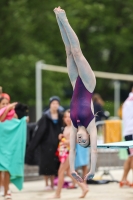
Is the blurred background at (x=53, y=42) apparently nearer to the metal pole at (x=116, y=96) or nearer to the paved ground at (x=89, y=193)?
the metal pole at (x=116, y=96)

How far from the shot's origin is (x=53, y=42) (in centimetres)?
3250

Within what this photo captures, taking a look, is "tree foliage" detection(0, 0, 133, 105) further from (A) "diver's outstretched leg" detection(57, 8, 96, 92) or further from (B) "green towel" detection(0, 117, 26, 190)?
(A) "diver's outstretched leg" detection(57, 8, 96, 92)

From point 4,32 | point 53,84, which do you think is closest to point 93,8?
point 53,84

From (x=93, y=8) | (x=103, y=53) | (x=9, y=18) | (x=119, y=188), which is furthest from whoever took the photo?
(x=103, y=53)

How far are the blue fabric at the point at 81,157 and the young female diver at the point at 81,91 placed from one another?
13.3 ft

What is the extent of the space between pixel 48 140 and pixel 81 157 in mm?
749

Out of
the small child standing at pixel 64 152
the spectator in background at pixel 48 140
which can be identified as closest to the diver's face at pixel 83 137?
the small child standing at pixel 64 152

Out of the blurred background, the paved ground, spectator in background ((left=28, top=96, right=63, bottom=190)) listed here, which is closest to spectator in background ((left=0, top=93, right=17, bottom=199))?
the paved ground

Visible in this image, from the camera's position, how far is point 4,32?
2688 cm

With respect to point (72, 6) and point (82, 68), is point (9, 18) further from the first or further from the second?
point (82, 68)

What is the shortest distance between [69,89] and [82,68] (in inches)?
1203

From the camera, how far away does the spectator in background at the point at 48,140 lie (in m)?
13.7

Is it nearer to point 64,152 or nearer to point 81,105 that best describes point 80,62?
point 81,105

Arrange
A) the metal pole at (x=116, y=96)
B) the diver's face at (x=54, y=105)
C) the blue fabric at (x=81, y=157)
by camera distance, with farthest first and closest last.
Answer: the metal pole at (x=116, y=96)
the blue fabric at (x=81, y=157)
the diver's face at (x=54, y=105)
